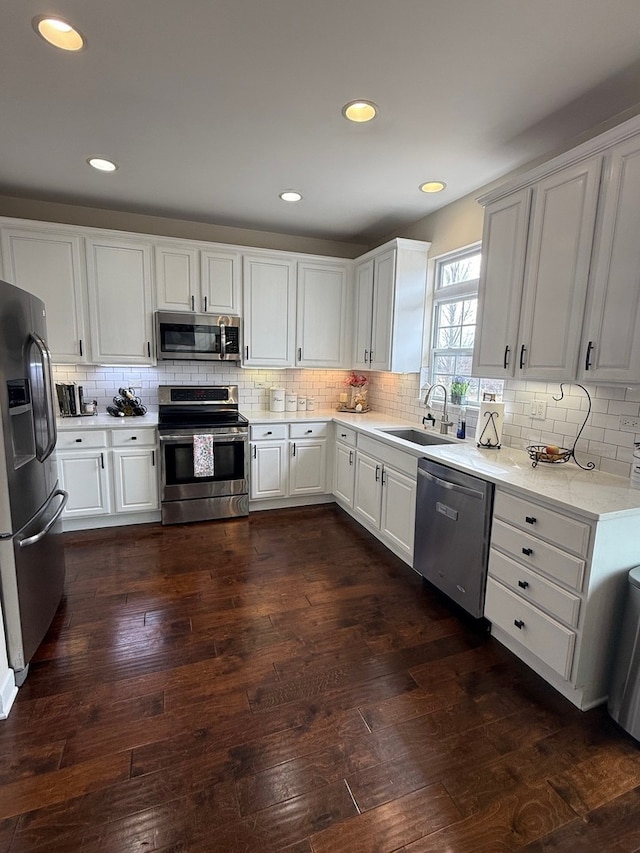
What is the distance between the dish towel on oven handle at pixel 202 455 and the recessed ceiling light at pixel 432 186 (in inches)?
102

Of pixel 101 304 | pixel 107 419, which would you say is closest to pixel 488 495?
pixel 107 419

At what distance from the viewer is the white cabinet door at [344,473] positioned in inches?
148

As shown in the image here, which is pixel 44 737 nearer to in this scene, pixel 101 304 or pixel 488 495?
pixel 488 495

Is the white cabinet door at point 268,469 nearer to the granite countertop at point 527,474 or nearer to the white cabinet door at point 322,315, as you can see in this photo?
the granite countertop at point 527,474

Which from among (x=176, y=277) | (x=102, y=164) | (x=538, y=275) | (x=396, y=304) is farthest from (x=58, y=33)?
(x=396, y=304)

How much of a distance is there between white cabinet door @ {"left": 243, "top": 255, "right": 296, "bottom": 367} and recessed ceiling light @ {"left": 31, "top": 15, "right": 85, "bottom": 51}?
225 centimetres

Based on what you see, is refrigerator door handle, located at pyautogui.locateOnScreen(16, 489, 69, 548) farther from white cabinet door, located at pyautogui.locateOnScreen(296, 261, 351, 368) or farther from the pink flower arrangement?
the pink flower arrangement

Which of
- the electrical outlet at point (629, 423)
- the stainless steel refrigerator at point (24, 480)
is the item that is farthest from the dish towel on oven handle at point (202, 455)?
the electrical outlet at point (629, 423)

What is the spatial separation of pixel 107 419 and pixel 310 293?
2259 mm

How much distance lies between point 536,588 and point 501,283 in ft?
5.61

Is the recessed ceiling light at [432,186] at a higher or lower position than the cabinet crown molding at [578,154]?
higher

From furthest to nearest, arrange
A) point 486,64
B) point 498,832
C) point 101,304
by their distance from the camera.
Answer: point 101,304
point 486,64
point 498,832

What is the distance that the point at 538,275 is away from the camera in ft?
7.38

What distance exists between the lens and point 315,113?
7.06ft
